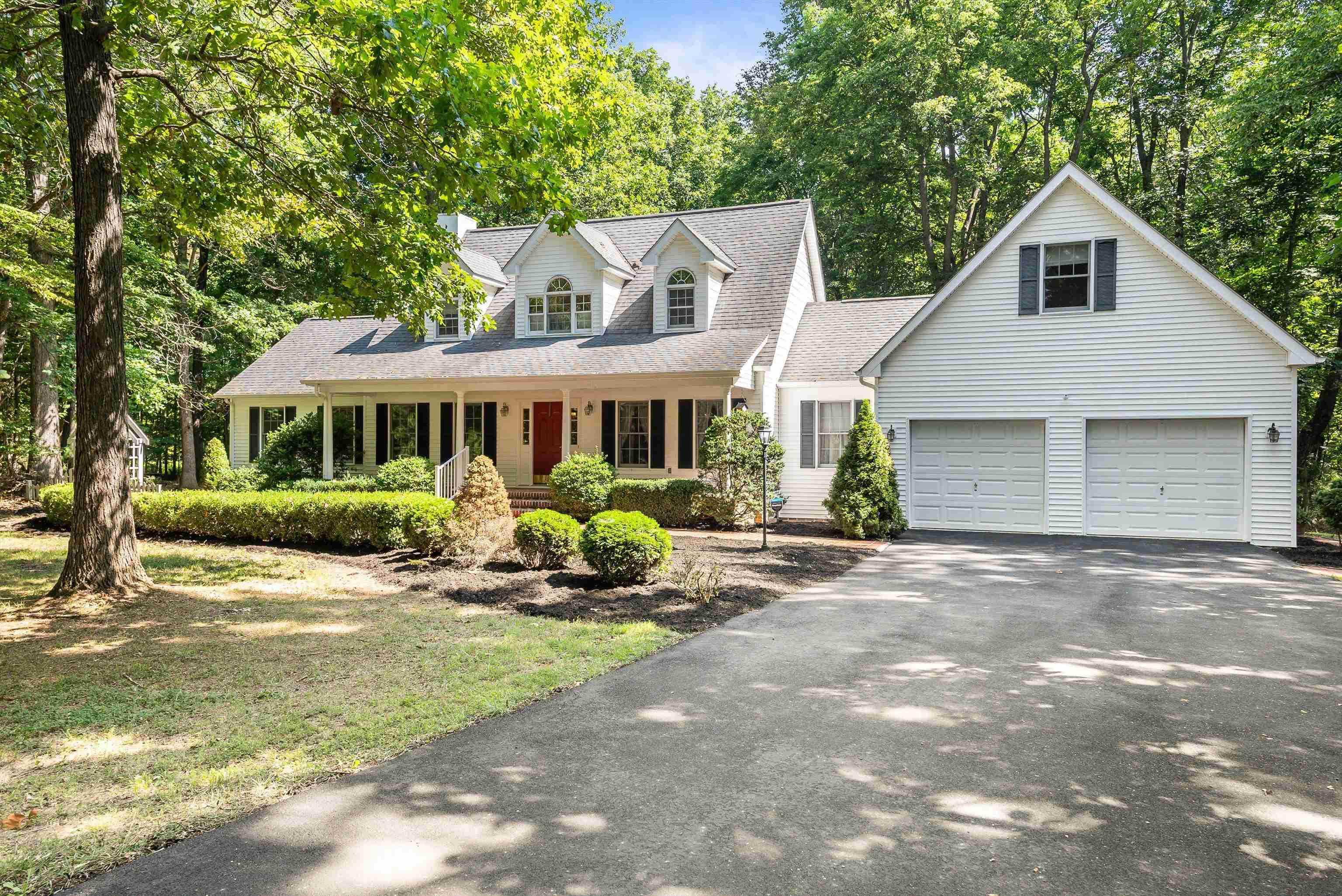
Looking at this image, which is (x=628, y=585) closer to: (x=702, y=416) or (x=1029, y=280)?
(x=702, y=416)

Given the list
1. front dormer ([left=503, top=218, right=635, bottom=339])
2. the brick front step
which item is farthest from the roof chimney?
the brick front step

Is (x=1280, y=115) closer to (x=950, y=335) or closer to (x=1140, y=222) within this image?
(x=1140, y=222)

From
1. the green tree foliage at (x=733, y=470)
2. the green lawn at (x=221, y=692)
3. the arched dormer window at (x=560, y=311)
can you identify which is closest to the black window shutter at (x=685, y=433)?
the green tree foliage at (x=733, y=470)

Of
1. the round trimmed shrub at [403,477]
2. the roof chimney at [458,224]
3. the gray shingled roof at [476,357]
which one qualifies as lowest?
the round trimmed shrub at [403,477]

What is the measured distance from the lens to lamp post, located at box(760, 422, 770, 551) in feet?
43.4

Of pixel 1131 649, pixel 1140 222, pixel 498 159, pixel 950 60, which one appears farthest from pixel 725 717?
pixel 950 60

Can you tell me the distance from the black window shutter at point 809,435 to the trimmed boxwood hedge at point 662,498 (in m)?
3.09

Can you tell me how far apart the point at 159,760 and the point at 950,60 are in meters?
26.4

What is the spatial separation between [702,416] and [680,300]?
3.25m

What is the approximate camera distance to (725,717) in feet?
17.0

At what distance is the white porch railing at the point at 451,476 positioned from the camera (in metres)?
17.5

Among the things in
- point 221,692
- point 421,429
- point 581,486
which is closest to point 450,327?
point 421,429

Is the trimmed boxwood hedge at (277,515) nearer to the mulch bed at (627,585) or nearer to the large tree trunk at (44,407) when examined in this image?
the mulch bed at (627,585)

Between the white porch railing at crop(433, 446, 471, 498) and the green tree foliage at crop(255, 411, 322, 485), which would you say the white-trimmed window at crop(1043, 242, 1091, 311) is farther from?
the green tree foliage at crop(255, 411, 322, 485)
